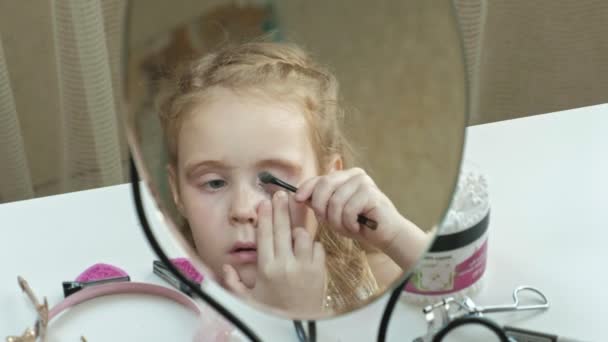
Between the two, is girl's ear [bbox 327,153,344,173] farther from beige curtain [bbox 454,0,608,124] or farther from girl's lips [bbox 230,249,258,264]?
beige curtain [bbox 454,0,608,124]

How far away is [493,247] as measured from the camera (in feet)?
1.96

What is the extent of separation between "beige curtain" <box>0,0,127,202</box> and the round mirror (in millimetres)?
459

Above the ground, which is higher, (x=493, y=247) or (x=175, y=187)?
(x=175, y=187)

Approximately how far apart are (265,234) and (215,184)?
0.13ft

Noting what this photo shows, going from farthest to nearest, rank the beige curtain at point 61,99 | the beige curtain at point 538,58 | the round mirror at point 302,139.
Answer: the beige curtain at point 538,58
the beige curtain at point 61,99
the round mirror at point 302,139

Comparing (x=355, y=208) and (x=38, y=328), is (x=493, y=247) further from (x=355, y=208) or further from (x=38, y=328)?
(x=38, y=328)

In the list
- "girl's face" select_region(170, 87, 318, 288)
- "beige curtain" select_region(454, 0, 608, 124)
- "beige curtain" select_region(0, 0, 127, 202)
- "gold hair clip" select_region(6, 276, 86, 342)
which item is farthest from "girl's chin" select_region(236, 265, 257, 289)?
"beige curtain" select_region(454, 0, 608, 124)

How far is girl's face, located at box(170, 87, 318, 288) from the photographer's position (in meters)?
0.42

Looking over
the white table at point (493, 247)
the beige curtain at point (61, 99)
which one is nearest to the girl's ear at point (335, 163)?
the white table at point (493, 247)

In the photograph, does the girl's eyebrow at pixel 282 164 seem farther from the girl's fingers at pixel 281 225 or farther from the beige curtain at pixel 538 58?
the beige curtain at pixel 538 58

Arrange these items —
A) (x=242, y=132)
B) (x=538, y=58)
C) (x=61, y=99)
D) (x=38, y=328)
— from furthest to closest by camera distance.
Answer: (x=538, y=58)
(x=61, y=99)
(x=38, y=328)
(x=242, y=132)

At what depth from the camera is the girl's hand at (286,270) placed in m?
0.44

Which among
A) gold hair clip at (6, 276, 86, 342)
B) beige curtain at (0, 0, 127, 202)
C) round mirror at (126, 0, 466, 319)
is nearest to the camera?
round mirror at (126, 0, 466, 319)

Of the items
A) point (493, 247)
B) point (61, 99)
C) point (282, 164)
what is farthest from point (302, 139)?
point (61, 99)
